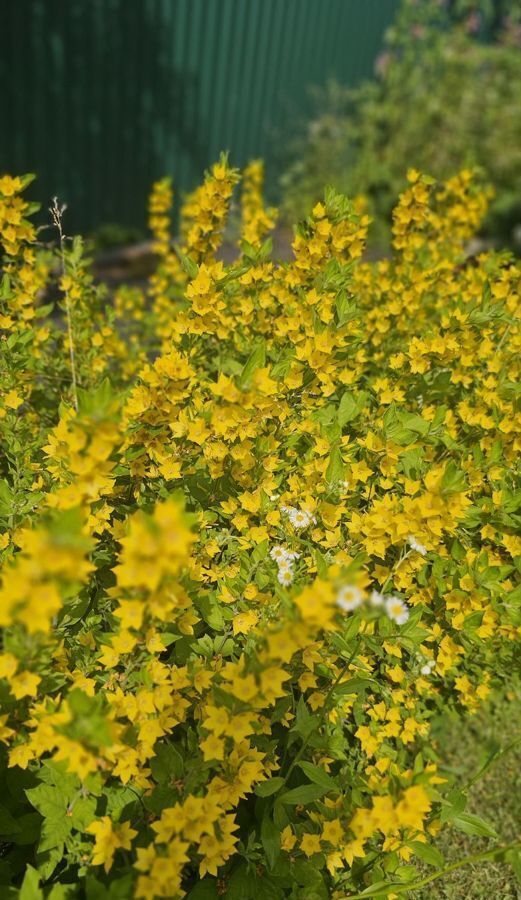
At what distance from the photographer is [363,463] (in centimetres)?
177

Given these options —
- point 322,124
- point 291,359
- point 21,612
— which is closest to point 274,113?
point 322,124

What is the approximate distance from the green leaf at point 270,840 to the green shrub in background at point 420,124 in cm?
706

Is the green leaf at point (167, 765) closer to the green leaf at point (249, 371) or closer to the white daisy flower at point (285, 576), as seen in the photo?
the white daisy flower at point (285, 576)

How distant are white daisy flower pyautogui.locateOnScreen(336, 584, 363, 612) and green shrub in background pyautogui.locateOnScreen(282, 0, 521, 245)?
7.03 m

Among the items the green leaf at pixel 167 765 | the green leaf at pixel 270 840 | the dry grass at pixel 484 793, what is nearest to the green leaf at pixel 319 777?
the green leaf at pixel 270 840

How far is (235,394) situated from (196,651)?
2.27 ft

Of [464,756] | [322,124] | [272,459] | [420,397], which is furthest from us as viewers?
[322,124]

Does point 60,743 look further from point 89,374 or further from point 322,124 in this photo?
point 322,124

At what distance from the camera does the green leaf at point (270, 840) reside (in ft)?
4.66

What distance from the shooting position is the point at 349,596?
115cm

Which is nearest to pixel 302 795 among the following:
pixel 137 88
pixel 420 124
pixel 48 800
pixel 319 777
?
pixel 319 777

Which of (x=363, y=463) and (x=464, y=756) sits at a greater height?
(x=363, y=463)

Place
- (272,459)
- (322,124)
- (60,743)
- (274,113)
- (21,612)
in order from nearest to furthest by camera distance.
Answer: (21,612) → (60,743) → (272,459) → (274,113) → (322,124)

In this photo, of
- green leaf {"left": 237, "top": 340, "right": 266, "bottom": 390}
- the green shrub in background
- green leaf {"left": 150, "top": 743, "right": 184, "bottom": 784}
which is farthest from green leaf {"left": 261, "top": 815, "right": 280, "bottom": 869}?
the green shrub in background
